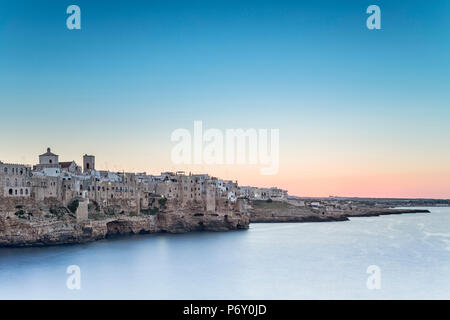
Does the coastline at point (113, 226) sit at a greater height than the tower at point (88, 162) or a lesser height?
lesser

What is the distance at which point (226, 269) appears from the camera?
1928cm

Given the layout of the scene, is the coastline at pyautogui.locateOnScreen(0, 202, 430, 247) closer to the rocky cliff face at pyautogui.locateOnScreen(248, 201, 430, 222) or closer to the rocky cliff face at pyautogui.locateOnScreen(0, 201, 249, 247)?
the rocky cliff face at pyautogui.locateOnScreen(0, 201, 249, 247)

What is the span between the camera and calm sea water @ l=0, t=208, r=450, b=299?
14945 millimetres

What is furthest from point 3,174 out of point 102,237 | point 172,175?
point 172,175

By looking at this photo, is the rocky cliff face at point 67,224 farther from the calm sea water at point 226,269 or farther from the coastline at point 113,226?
the calm sea water at point 226,269

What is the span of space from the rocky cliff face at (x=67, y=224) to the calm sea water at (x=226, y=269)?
26.0 inches

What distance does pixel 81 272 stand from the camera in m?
17.5

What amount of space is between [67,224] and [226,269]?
935 centimetres

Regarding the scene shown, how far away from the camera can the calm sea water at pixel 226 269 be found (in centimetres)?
1495

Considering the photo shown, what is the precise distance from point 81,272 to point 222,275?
5383 mm

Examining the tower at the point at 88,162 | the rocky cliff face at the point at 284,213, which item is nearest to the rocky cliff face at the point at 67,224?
the tower at the point at 88,162

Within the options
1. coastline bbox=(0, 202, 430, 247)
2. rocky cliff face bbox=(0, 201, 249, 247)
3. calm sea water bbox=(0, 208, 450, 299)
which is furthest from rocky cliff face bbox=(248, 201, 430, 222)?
A: calm sea water bbox=(0, 208, 450, 299)
